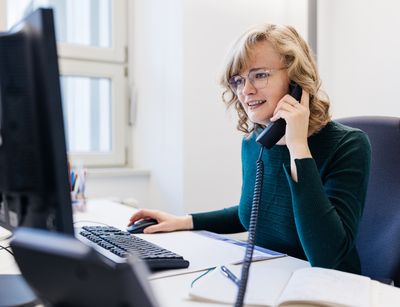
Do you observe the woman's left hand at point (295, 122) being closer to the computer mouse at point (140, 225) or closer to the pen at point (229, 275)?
the pen at point (229, 275)

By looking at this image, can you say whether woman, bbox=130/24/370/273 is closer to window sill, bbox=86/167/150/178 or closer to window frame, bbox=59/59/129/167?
window sill, bbox=86/167/150/178

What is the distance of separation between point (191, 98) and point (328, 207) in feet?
4.59

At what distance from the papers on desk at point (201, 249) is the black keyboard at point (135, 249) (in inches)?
0.7

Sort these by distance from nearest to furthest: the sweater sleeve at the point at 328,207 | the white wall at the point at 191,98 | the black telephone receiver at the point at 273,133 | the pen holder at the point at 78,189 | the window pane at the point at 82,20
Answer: the sweater sleeve at the point at 328,207
the black telephone receiver at the point at 273,133
the pen holder at the point at 78,189
the white wall at the point at 191,98
the window pane at the point at 82,20

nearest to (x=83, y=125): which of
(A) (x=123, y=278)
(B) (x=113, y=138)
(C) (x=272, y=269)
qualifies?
(B) (x=113, y=138)

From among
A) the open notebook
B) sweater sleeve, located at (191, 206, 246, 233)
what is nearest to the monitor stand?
the open notebook

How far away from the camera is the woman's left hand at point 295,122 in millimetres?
1044

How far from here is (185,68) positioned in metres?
2.26

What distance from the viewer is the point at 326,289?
2.46 ft

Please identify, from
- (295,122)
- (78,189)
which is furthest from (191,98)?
(295,122)

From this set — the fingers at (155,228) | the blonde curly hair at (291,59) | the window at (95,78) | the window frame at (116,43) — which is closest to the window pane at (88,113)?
the window at (95,78)

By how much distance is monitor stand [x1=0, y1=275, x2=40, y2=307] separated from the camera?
0.71 metres

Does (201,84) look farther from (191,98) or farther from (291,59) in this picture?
(291,59)

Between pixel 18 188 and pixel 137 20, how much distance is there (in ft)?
6.93
